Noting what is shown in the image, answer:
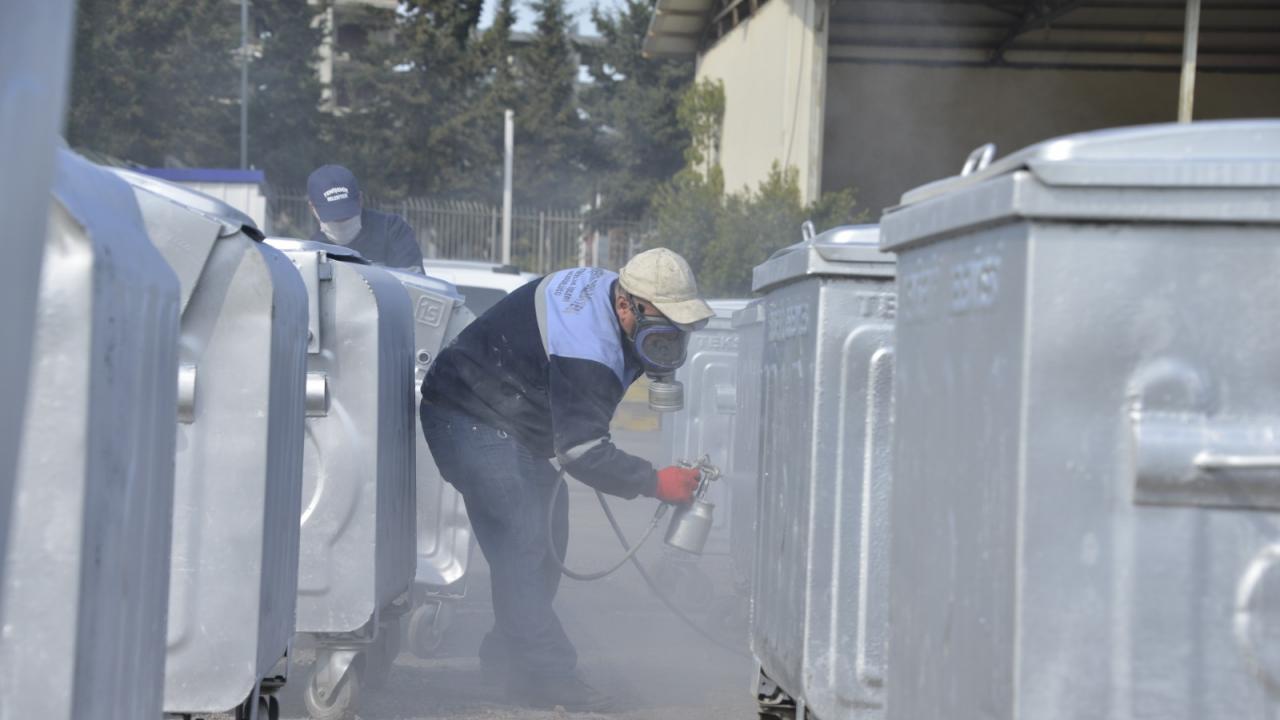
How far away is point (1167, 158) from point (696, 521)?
372 centimetres

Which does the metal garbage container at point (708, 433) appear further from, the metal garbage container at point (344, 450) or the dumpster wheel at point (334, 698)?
the metal garbage container at point (344, 450)

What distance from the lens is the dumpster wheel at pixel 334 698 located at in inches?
198

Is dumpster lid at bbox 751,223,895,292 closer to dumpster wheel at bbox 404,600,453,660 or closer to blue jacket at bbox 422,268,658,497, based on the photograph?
blue jacket at bbox 422,268,658,497

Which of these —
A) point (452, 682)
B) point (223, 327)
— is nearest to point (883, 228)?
point (223, 327)

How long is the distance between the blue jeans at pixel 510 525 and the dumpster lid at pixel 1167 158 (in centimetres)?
376

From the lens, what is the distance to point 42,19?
4.83ft

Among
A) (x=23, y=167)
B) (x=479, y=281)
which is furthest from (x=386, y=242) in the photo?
(x=23, y=167)

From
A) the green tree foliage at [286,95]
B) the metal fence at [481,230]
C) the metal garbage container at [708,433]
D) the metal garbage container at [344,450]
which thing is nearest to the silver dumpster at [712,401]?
the metal garbage container at [708,433]

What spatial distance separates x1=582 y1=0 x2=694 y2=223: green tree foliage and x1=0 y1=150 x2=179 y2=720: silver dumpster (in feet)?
127

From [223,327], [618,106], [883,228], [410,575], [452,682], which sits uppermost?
[618,106]

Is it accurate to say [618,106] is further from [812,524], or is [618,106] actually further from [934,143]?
[812,524]

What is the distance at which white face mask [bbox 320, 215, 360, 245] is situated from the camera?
7.38 meters

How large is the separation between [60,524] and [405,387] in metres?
3.29

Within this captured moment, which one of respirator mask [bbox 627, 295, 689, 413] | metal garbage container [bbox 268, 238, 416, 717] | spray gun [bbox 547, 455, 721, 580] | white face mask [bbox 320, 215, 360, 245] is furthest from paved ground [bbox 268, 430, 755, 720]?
white face mask [bbox 320, 215, 360, 245]
